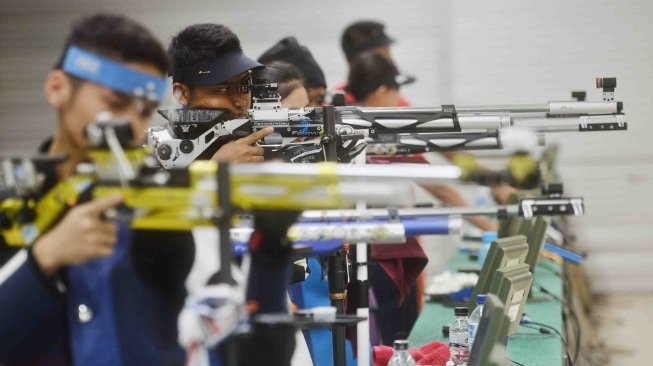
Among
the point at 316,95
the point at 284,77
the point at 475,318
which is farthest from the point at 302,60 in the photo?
the point at 475,318

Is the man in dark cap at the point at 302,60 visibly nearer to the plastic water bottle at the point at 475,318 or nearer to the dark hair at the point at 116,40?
the plastic water bottle at the point at 475,318

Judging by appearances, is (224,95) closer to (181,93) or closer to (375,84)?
(181,93)

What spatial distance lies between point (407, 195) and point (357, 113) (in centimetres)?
200

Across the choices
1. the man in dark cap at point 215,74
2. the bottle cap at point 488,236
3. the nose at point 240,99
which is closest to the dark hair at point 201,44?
the man in dark cap at point 215,74

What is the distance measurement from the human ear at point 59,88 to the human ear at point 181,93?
1219 mm

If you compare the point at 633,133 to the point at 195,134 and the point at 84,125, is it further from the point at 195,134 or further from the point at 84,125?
the point at 84,125

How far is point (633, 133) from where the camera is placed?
9328mm

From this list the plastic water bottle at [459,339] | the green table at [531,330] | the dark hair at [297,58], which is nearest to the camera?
the plastic water bottle at [459,339]

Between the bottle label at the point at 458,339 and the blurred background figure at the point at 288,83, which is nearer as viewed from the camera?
the bottle label at the point at 458,339

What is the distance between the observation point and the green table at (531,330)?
3.93 m

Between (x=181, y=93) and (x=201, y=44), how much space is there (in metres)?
0.18

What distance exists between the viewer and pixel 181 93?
3244mm

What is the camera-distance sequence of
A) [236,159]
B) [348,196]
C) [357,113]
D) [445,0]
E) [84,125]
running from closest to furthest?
[348,196] < [84,125] < [236,159] < [357,113] < [445,0]

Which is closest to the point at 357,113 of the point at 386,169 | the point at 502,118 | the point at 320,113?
the point at 320,113
